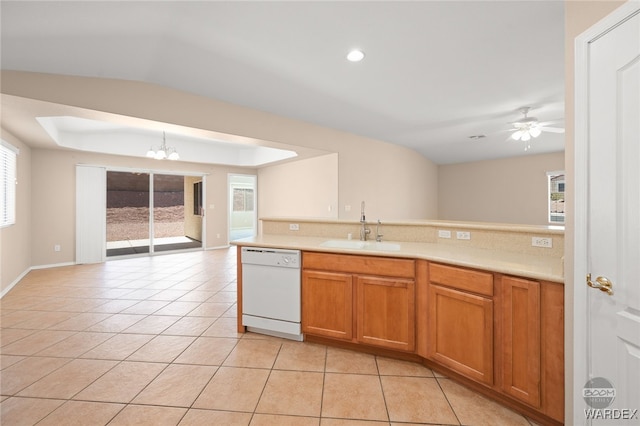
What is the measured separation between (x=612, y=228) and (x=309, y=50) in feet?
7.93

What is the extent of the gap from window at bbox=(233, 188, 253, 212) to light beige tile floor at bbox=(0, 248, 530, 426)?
5266mm

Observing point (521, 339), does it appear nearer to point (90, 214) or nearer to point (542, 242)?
point (542, 242)

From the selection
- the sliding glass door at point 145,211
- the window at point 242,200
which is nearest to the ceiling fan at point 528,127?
the window at point 242,200

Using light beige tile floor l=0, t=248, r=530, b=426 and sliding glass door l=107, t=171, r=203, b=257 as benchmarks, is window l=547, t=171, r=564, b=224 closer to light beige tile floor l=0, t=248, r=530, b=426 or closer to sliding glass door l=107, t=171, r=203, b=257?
light beige tile floor l=0, t=248, r=530, b=426

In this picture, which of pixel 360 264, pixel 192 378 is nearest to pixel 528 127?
pixel 360 264

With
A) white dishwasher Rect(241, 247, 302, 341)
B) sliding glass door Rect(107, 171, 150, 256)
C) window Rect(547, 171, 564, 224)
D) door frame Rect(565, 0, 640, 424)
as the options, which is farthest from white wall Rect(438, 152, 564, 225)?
sliding glass door Rect(107, 171, 150, 256)

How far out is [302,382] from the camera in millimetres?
1953

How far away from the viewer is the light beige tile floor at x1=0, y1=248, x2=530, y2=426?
165 centimetres

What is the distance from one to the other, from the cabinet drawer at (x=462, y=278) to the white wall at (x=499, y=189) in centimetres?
665

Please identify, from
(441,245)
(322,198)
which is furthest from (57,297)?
(441,245)

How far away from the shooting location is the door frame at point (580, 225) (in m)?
1.32

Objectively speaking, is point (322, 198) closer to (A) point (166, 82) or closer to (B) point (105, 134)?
(A) point (166, 82)

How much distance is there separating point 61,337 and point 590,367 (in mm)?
3957

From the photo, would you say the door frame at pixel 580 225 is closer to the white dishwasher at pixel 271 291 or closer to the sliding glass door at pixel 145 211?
the white dishwasher at pixel 271 291
